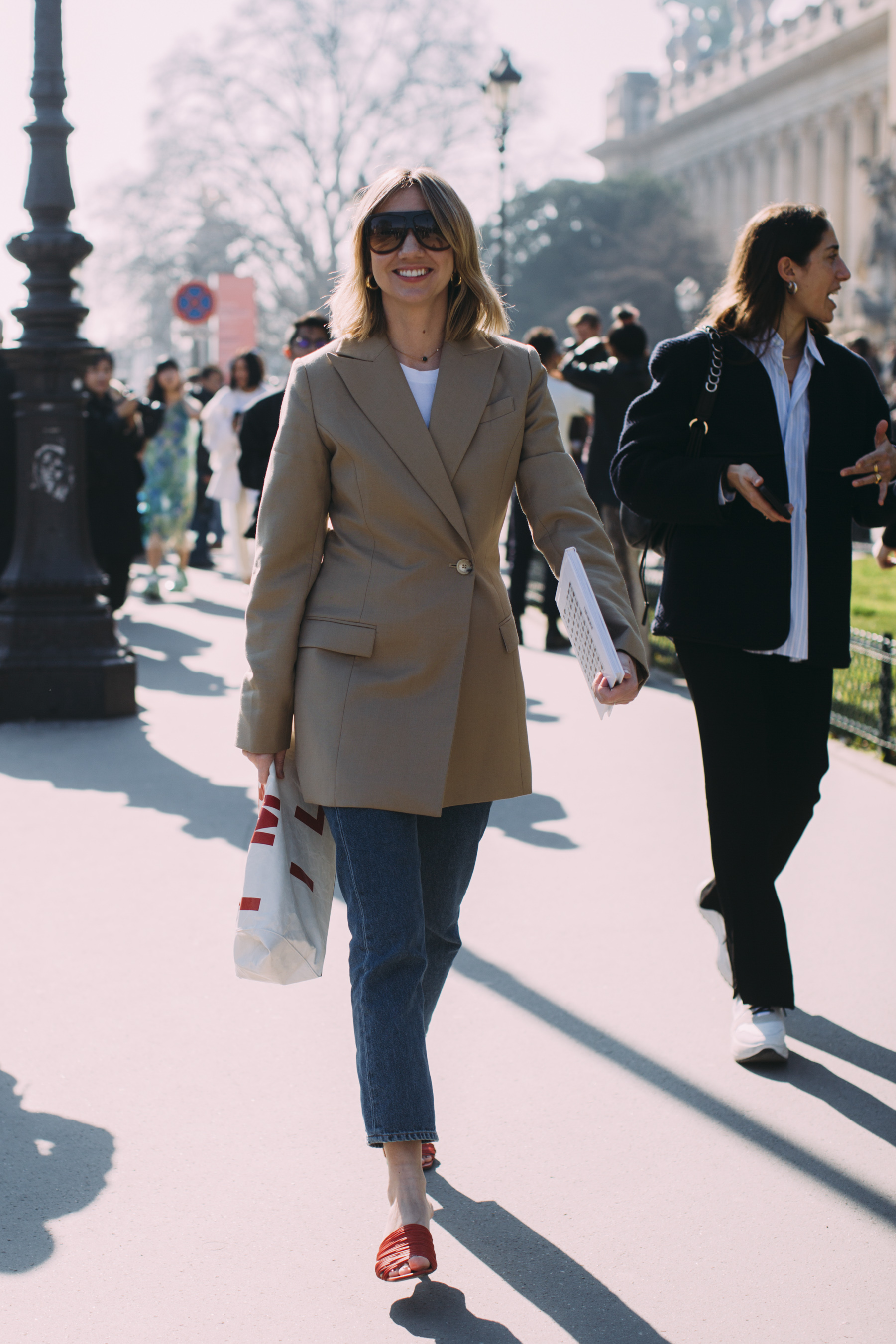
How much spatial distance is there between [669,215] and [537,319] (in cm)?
648

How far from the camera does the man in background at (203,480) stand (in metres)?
17.1

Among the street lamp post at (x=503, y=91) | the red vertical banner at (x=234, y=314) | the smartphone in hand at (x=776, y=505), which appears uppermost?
the street lamp post at (x=503, y=91)

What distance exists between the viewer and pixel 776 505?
11.9 ft

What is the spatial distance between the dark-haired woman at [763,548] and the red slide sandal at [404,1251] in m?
1.24

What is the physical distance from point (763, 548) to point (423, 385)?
1.19 meters

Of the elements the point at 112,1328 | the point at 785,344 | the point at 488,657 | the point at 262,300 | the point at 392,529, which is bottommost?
the point at 112,1328

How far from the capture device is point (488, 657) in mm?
2924


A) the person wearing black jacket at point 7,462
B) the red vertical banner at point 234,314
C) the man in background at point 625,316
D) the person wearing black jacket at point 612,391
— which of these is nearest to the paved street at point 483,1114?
the person wearing black jacket at point 7,462

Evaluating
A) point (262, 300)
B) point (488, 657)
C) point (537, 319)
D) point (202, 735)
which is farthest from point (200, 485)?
point (537, 319)

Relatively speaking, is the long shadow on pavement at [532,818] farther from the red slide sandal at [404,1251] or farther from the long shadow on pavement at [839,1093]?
the red slide sandal at [404,1251]

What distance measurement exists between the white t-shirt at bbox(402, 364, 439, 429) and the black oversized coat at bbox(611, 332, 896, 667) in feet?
3.20

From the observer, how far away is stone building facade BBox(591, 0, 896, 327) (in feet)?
219

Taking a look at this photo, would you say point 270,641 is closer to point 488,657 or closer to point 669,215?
point 488,657

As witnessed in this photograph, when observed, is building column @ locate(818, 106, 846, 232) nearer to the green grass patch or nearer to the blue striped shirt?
the green grass patch
